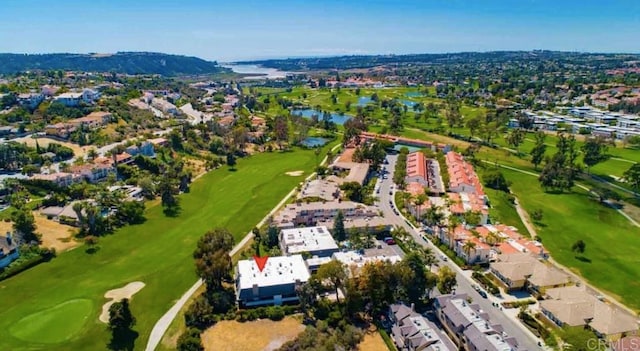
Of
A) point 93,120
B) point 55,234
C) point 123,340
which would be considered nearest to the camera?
point 123,340

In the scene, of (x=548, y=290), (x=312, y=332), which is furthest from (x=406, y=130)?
(x=312, y=332)

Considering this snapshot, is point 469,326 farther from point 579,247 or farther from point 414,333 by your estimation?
point 579,247

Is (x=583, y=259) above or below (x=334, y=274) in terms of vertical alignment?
below

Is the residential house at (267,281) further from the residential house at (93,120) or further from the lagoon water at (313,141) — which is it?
the residential house at (93,120)

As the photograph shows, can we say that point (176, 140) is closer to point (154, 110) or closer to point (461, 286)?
point (154, 110)

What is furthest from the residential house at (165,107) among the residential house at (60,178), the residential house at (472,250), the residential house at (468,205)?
the residential house at (472,250)

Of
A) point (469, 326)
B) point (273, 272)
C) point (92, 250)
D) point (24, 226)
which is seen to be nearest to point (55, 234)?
point (24, 226)

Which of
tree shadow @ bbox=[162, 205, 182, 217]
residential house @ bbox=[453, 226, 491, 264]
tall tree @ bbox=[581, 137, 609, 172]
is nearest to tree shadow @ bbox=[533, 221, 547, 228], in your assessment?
residential house @ bbox=[453, 226, 491, 264]
